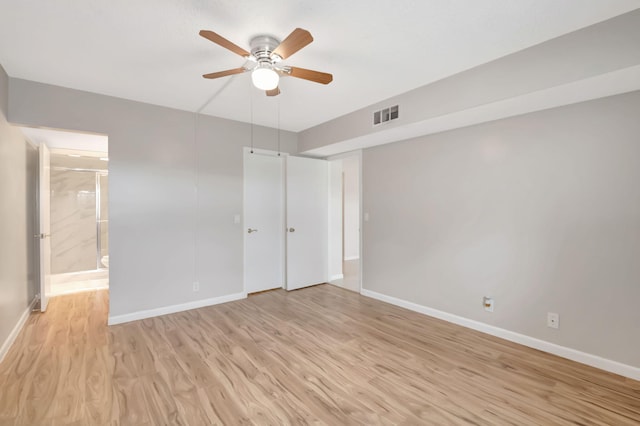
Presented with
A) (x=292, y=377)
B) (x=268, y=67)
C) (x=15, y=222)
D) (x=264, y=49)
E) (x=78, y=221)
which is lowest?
(x=292, y=377)

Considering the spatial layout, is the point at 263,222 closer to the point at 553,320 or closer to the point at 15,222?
the point at 15,222

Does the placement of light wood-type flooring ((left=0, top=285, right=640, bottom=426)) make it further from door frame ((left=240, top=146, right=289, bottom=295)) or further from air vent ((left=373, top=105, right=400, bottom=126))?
air vent ((left=373, top=105, right=400, bottom=126))

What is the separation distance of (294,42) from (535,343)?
3190mm

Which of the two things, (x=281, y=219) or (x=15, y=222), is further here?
(x=281, y=219)

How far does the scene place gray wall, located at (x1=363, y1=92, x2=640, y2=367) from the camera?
7.57 feet

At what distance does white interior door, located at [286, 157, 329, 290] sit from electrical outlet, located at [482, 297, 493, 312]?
2.53m

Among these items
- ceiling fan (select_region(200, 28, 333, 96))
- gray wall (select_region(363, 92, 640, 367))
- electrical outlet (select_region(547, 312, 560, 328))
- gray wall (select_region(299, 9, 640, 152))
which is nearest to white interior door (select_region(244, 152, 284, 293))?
gray wall (select_region(363, 92, 640, 367))

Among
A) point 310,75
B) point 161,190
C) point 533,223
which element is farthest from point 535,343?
point 161,190

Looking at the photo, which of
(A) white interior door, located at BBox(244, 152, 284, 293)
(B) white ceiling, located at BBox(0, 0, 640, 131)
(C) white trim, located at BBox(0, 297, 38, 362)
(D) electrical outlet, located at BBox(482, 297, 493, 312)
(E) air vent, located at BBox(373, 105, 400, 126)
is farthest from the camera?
(A) white interior door, located at BBox(244, 152, 284, 293)

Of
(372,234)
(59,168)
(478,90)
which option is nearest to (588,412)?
(478,90)

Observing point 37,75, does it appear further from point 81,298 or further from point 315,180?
point 315,180

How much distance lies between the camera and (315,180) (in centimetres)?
486

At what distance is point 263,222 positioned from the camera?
4.51 metres

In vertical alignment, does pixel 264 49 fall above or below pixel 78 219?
above
